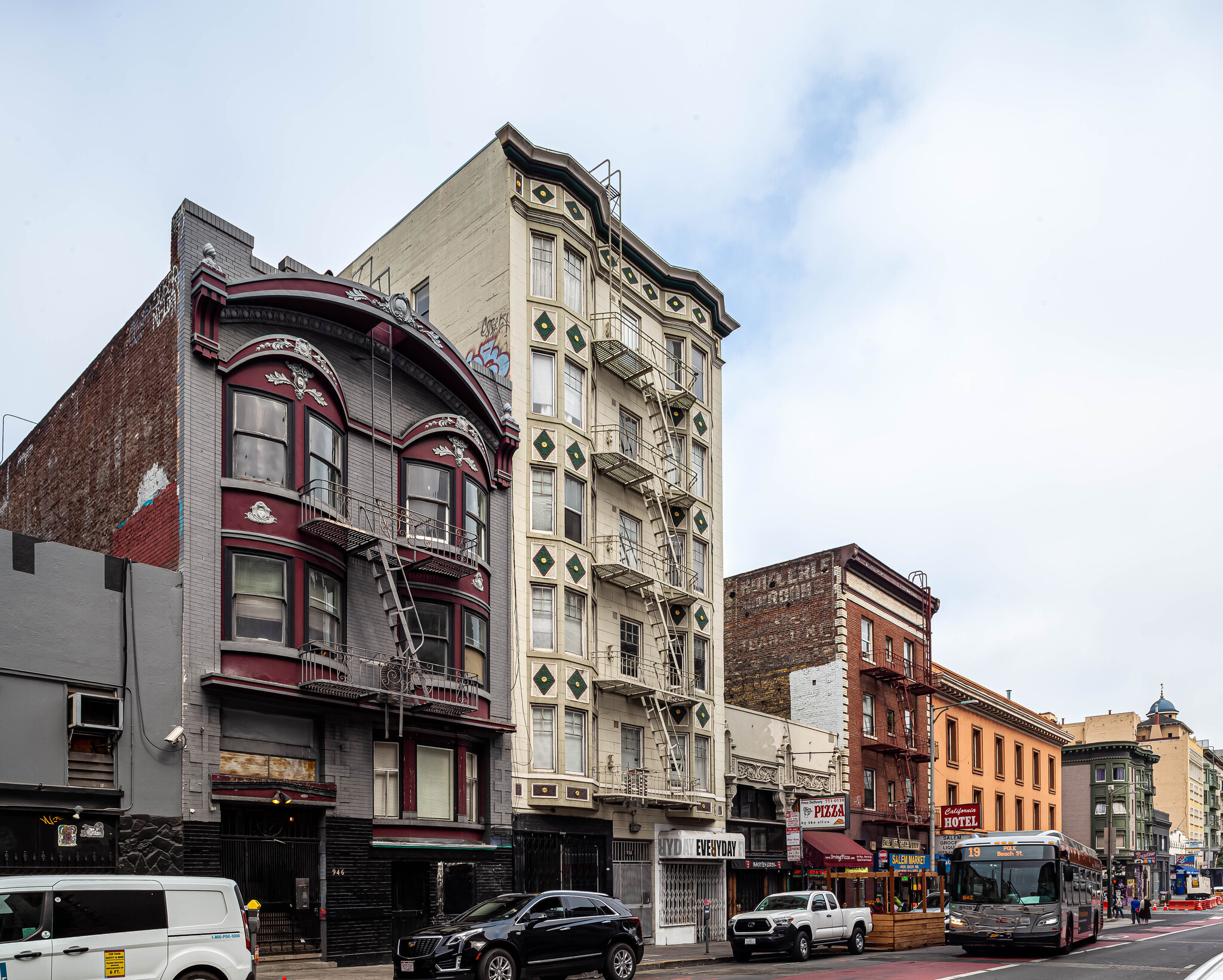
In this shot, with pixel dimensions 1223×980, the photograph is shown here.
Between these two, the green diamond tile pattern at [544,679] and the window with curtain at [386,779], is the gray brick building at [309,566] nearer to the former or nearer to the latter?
the window with curtain at [386,779]

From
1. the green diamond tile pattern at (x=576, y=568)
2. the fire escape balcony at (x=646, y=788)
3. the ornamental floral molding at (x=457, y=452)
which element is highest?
the ornamental floral molding at (x=457, y=452)

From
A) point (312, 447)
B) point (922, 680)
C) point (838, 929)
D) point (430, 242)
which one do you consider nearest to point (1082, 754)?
point (922, 680)

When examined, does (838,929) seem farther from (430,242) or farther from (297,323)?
(430,242)

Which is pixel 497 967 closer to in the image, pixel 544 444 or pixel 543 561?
pixel 543 561

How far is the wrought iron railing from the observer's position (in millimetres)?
22297

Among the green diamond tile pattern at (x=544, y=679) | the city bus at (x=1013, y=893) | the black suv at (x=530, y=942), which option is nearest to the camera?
the black suv at (x=530, y=942)

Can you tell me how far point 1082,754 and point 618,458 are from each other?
266 ft

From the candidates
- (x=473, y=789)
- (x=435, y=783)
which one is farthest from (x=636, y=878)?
(x=435, y=783)

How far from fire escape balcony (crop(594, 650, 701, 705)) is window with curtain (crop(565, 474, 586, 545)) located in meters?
3.55

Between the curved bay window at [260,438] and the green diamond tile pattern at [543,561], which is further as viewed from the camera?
the green diamond tile pattern at [543,561]

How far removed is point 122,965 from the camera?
508 inches

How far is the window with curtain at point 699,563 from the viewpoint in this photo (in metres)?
36.8

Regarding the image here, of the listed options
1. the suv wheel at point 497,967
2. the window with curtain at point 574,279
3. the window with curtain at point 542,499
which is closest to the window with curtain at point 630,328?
the window with curtain at point 574,279

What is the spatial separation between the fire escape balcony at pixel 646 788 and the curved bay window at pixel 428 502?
8.71 meters
